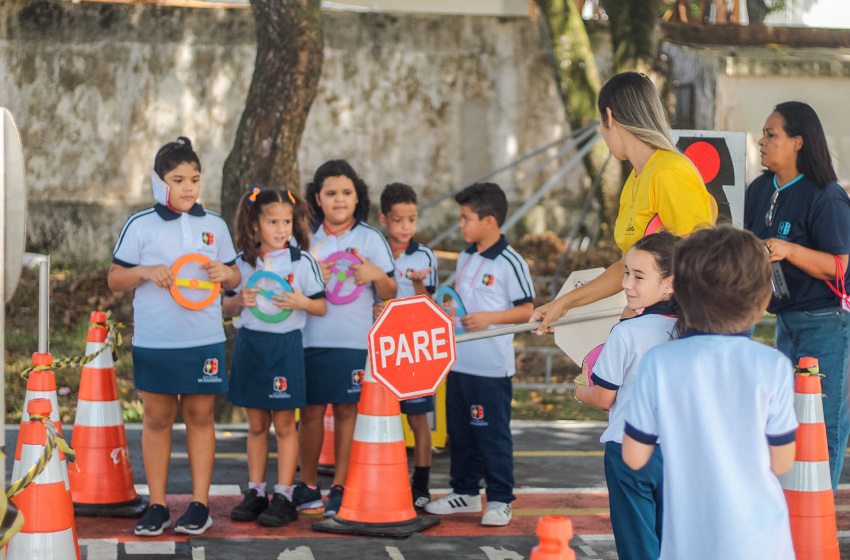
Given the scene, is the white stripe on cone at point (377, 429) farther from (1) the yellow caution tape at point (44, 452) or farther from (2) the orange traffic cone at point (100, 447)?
(1) the yellow caution tape at point (44, 452)

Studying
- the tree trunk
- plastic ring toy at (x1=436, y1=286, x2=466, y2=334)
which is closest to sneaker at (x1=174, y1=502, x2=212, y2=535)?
plastic ring toy at (x1=436, y1=286, x2=466, y2=334)

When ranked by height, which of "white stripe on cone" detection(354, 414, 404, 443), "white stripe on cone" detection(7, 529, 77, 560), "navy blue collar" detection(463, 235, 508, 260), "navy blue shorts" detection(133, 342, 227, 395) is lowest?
"white stripe on cone" detection(7, 529, 77, 560)

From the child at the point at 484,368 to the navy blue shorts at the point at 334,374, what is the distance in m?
0.52

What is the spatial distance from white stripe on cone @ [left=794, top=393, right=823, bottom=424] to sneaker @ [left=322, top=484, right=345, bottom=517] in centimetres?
237

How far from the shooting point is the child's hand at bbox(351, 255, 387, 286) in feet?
18.8

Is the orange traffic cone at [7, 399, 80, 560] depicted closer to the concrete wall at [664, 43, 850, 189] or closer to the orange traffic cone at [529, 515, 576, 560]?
the orange traffic cone at [529, 515, 576, 560]

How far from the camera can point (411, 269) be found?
6.29 m

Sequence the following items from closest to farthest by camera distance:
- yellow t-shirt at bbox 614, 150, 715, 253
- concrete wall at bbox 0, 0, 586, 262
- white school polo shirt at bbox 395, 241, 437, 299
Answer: yellow t-shirt at bbox 614, 150, 715, 253
white school polo shirt at bbox 395, 241, 437, 299
concrete wall at bbox 0, 0, 586, 262

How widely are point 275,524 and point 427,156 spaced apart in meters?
9.32

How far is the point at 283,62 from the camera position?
29.2 ft

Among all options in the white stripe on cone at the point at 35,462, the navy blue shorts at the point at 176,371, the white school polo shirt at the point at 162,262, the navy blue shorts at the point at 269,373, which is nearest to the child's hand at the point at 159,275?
the white school polo shirt at the point at 162,262

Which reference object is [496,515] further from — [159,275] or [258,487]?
[159,275]

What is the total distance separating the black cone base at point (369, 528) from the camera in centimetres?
525

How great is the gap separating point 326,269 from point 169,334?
3.16ft
